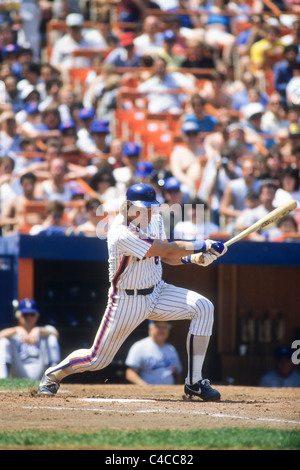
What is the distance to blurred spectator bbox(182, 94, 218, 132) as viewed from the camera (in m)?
11.5

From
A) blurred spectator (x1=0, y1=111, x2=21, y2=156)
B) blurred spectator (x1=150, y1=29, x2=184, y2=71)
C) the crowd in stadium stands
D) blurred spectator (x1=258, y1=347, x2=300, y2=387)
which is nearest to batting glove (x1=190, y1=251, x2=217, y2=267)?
the crowd in stadium stands

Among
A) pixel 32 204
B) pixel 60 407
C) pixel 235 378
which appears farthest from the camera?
pixel 235 378

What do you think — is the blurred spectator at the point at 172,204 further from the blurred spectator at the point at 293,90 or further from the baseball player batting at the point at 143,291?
the blurred spectator at the point at 293,90

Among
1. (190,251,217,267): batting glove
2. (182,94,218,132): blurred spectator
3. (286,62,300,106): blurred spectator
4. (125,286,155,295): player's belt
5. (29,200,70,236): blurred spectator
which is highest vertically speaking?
(286,62,300,106): blurred spectator

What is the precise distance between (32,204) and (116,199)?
898mm

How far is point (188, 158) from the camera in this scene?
10547mm

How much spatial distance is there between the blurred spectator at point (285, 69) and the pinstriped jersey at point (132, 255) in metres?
7.54

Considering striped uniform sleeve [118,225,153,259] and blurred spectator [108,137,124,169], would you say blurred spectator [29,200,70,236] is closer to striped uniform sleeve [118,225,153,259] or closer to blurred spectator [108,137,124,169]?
blurred spectator [108,137,124,169]

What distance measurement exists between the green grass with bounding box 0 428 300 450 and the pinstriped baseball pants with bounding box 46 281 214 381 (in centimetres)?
122

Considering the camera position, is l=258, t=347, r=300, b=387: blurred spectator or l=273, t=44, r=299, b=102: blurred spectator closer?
l=258, t=347, r=300, b=387: blurred spectator

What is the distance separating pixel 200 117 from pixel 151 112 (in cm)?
88
